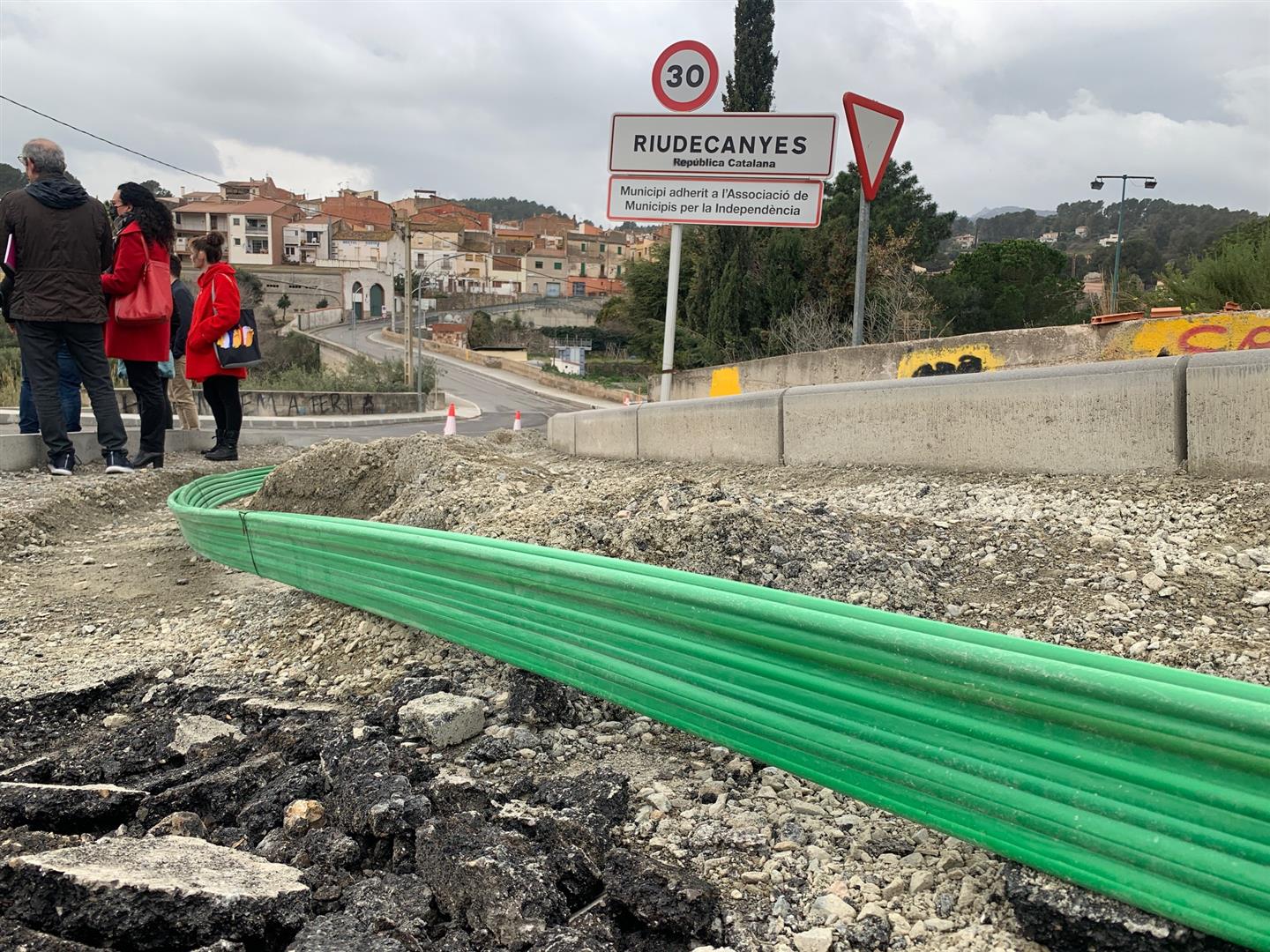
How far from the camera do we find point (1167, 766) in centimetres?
155

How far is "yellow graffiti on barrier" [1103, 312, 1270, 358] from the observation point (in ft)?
19.5

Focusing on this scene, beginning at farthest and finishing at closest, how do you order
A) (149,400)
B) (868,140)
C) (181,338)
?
1. (181,338)
2. (149,400)
3. (868,140)

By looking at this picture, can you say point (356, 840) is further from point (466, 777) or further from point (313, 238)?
point (313, 238)

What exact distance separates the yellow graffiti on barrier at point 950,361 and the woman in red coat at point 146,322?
6.30 m

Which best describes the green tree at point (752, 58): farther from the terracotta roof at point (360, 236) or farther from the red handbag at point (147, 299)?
the terracotta roof at point (360, 236)

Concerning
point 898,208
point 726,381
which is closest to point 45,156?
point 726,381

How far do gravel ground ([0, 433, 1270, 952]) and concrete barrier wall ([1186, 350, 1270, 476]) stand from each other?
0.41 ft

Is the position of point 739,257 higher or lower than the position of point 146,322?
higher

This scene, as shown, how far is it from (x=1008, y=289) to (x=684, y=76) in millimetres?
35325

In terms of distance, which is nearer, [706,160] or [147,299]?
[147,299]

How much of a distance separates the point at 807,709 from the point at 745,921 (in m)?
0.46

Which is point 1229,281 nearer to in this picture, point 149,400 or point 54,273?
point 149,400

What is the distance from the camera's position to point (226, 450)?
324 inches

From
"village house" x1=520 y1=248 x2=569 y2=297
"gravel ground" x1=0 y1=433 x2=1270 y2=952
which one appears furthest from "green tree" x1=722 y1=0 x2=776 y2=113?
"village house" x1=520 y1=248 x2=569 y2=297
